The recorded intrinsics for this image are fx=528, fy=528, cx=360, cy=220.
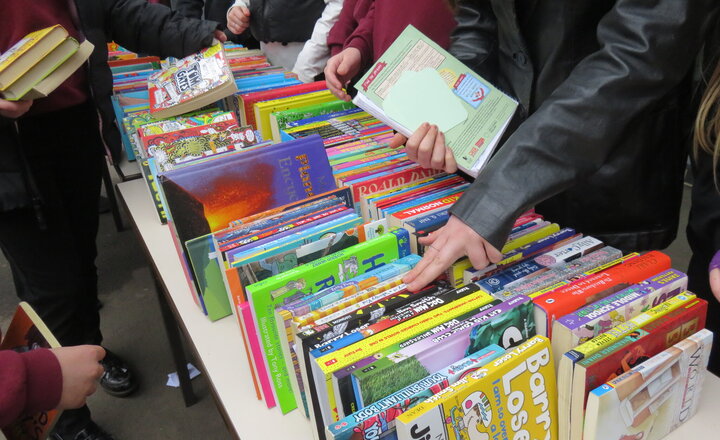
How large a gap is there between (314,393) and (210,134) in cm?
88

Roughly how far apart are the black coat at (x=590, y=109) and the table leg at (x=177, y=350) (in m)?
1.30

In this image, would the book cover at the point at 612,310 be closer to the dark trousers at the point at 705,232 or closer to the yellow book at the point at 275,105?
the dark trousers at the point at 705,232

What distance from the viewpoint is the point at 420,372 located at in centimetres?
71

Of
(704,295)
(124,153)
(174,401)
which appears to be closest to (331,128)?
(704,295)

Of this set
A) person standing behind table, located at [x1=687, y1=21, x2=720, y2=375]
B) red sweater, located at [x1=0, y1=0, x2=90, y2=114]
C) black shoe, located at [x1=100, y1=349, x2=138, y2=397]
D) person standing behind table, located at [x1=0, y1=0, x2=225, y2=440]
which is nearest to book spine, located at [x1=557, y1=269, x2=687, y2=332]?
person standing behind table, located at [x1=687, y1=21, x2=720, y2=375]

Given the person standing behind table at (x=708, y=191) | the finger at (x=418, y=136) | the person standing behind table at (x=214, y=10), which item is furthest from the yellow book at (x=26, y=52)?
the person standing behind table at (x=214, y=10)

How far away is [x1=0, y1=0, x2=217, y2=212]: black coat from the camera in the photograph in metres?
1.70

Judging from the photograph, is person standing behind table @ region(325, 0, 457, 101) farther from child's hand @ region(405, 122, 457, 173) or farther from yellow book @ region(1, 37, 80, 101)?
yellow book @ region(1, 37, 80, 101)

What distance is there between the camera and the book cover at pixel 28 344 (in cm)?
102

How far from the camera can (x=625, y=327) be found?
75 centimetres

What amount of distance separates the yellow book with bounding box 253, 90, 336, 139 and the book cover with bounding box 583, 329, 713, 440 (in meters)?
1.21

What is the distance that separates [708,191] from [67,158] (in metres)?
1.80

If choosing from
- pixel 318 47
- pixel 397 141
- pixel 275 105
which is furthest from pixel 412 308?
pixel 318 47

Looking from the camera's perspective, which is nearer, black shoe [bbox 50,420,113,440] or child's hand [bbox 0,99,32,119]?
child's hand [bbox 0,99,32,119]
